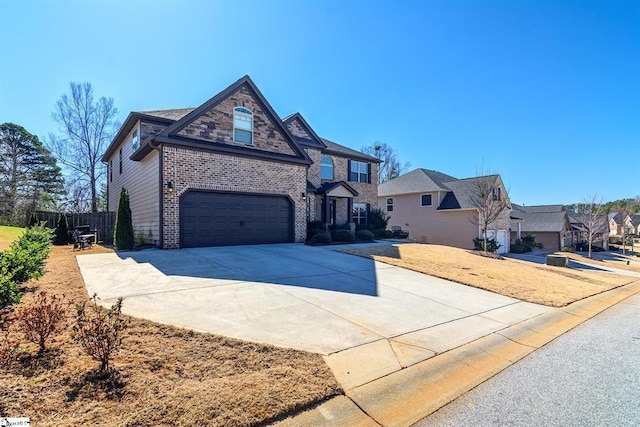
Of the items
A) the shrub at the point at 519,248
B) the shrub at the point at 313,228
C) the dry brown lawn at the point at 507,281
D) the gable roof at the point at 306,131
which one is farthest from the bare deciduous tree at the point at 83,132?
the shrub at the point at 519,248

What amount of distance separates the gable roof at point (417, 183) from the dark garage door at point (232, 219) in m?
18.3

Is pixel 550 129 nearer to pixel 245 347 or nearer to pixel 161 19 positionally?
pixel 161 19

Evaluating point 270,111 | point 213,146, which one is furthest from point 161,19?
point 270,111

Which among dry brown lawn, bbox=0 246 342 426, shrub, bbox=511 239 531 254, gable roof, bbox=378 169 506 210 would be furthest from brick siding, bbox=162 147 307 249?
shrub, bbox=511 239 531 254

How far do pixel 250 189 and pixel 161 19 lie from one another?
6.69m

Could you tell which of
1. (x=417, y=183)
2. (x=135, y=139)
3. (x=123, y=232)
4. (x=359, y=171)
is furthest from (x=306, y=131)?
(x=417, y=183)

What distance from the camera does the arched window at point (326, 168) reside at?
22081 mm

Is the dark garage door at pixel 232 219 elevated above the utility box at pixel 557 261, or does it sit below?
above

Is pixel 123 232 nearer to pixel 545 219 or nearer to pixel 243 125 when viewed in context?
pixel 243 125

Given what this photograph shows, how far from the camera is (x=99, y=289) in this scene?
6.11 metres

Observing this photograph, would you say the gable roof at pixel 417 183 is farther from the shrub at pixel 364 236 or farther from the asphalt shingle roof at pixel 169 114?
the asphalt shingle roof at pixel 169 114

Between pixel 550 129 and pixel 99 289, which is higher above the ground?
pixel 550 129

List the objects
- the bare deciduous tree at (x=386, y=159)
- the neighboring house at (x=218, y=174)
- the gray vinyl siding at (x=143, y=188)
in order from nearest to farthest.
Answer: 1. the neighboring house at (x=218, y=174)
2. the gray vinyl siding at (x=143, y=188)
3. the bare deciduous tree at (x=386, y=159)

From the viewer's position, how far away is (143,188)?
13805 millimetres
